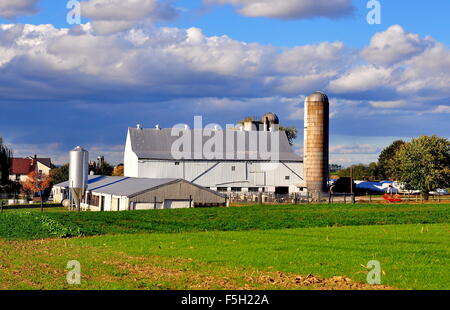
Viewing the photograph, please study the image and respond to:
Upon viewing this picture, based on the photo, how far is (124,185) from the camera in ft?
209

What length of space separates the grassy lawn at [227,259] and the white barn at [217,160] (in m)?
45.1

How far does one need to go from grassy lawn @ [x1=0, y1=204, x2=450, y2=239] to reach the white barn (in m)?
26.5

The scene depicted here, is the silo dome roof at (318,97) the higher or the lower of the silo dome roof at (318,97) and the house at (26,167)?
the higher

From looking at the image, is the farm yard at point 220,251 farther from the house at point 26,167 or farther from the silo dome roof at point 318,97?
the house at point 26,167

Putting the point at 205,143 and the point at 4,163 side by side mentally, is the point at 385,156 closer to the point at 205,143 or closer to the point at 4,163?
the point at 205,143

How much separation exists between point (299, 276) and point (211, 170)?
61896mm

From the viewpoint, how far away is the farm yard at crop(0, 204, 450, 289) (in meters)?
17.3

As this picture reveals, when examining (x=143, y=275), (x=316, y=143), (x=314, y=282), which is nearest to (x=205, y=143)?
(x=316, y=143)

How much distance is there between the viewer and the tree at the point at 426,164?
263 ft

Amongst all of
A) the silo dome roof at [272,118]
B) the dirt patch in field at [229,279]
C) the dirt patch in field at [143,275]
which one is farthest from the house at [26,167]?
the dirt patch in field at [229,279]

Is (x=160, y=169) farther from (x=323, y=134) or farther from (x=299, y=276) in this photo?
(x=299, y=276)

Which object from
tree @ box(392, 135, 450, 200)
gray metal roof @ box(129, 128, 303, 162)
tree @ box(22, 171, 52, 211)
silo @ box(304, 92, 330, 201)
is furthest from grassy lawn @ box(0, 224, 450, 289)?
tree @ box(22, 171, 52, 211)

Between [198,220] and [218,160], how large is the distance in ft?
124

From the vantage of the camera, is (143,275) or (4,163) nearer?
(143,275)
